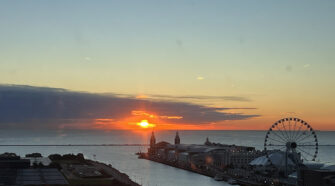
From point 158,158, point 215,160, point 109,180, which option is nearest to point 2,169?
point 109,180

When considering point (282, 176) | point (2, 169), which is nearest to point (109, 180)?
point (2, 169)

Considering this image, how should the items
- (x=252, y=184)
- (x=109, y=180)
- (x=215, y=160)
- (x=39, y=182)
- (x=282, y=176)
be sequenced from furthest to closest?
1. (x=215, y=160)
2. (x=282, y=176)
3. (x=252, y=184)
4. (x=109, y=180)
5. (x=39, y=182)

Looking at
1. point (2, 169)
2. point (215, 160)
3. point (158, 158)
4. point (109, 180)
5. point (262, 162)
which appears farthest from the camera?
point (158, 158)

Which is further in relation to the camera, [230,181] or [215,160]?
[215,160]

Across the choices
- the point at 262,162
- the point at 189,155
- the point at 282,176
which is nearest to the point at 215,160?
the point at 189,155

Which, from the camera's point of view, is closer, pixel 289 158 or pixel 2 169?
pixel 2 169

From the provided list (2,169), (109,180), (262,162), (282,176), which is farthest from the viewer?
(262,162)

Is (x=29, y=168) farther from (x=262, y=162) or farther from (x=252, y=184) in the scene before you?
(x=262, y=162)

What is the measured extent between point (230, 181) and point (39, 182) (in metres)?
23.8

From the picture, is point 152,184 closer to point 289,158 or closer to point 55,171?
point 55,171

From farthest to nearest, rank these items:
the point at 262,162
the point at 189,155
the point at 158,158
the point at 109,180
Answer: the point at 158,158 < the point at 189,155 < the point at 262,162 < the point at 109,180

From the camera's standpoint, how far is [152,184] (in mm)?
51469

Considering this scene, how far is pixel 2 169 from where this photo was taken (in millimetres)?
49094

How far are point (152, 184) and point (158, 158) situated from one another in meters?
45.3
